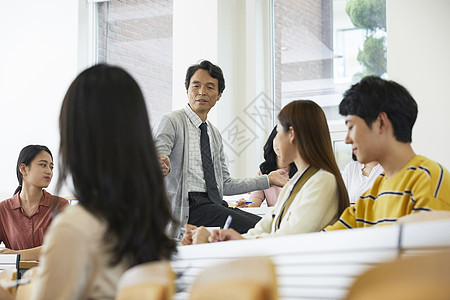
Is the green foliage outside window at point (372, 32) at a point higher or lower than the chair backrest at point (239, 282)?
higher

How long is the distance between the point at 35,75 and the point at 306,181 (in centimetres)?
488

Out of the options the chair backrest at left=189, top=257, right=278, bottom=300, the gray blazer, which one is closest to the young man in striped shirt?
the chair backrest at left=189, top=257, right=278, bottom=300

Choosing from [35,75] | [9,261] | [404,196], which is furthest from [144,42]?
[404,196]

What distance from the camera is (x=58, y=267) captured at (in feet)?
3.46

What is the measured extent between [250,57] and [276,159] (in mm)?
1556

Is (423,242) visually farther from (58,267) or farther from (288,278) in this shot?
(58,267)

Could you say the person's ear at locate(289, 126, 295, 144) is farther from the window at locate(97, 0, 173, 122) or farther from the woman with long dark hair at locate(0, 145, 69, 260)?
the window at locate(97, 0, 173, 122)

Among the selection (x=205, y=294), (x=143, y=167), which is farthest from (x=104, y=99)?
(x=205, y=294)

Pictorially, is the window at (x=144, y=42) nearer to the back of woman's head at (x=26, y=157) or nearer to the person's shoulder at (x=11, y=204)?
the back of woman's head at (x=26, y=157)

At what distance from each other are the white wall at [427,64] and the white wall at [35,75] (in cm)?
351

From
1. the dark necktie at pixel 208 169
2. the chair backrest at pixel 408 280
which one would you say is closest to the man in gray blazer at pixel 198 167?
the dark necktie at pixel 208 169

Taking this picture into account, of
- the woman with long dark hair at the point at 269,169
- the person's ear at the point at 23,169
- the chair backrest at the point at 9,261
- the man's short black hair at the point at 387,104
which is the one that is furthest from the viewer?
the woman with long dark hair at the point at 269,169

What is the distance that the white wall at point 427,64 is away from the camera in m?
4.33

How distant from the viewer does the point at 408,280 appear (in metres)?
0.69
